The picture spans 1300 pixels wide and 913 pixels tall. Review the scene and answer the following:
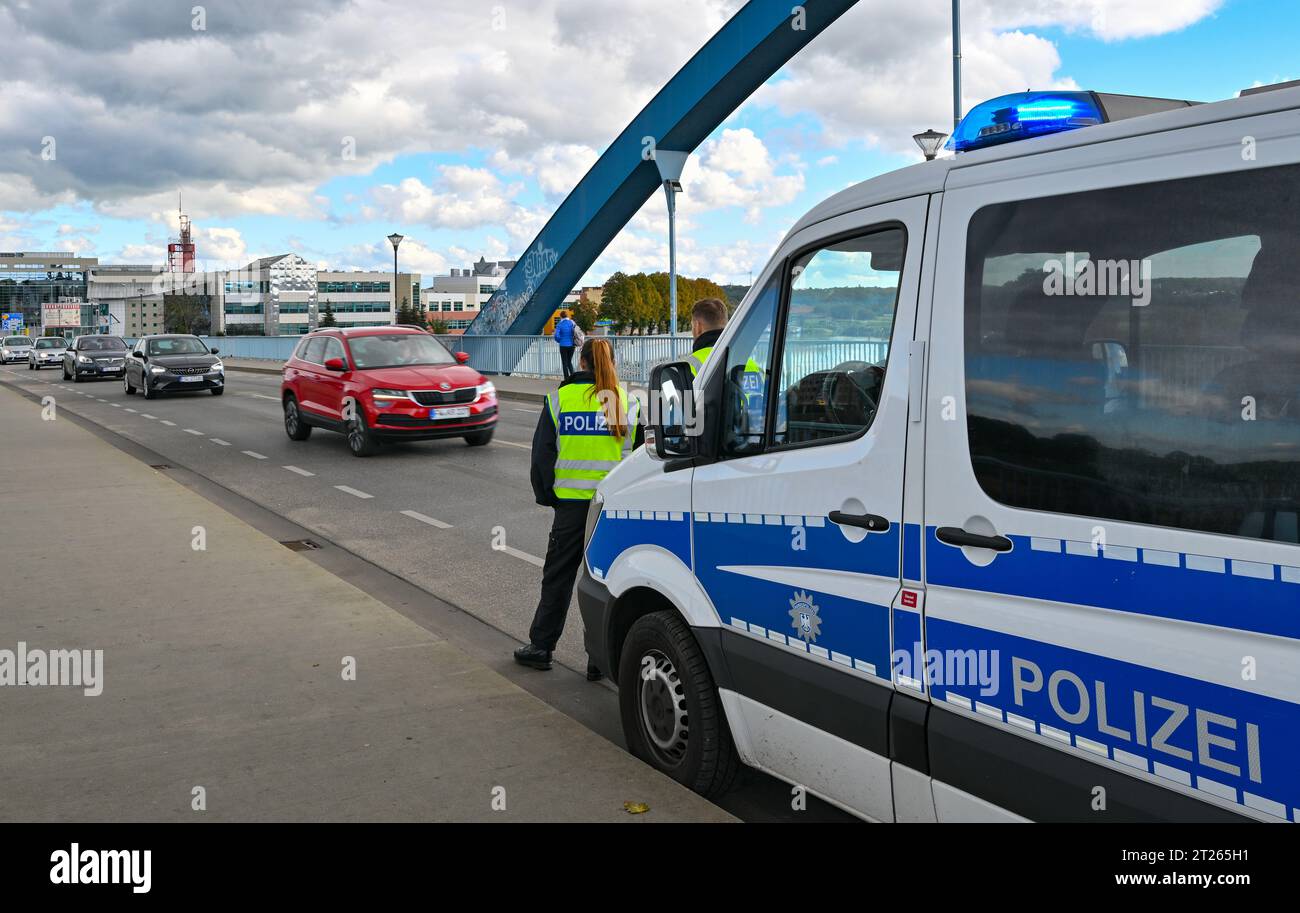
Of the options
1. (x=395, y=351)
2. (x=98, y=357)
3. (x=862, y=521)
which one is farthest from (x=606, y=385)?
(x=98, y=357)

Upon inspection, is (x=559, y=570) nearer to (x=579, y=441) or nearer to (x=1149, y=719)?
(x=579, y=441)

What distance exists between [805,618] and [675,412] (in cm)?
93

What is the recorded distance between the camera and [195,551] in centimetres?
841

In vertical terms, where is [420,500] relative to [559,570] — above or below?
below

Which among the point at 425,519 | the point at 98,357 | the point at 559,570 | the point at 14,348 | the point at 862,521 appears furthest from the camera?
the point at 14,348

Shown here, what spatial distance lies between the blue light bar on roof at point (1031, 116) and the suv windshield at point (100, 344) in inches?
1508

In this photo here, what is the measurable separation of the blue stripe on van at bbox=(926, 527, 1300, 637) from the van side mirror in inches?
44.6

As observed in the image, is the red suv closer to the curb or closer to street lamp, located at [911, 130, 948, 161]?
street lamp, located at [911, 130, 948, 161]

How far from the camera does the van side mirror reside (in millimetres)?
3795

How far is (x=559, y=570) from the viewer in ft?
18.6

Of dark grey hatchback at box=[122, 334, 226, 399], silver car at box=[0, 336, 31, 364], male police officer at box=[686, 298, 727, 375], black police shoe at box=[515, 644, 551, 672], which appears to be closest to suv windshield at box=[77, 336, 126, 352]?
dark grey hatchback at box=[122, 334, 226, 399]

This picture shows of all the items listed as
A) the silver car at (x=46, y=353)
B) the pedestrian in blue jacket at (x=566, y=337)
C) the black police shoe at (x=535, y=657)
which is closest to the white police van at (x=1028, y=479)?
the black police shoe at (x=535, y=657)

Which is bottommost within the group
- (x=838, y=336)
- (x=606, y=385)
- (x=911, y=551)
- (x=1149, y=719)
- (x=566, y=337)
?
(x=1149, y=719)

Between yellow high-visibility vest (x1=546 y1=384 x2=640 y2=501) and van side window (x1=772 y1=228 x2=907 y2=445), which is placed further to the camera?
yellow high-visibility vest (x1=546 y1=384 x2=640 y2=501)
